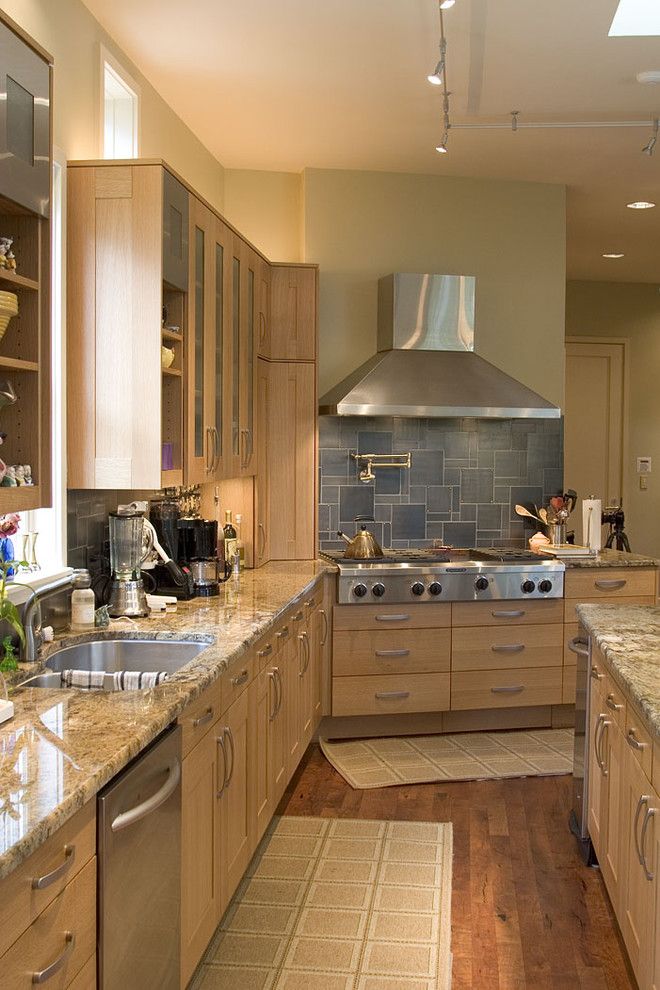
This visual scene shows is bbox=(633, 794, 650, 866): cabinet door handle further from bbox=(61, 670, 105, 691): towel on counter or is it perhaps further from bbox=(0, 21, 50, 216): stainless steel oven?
bbox=(0, 21, 50, 216): stainless steel oven

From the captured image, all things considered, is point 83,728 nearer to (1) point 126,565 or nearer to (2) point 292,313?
(1) point 126,565

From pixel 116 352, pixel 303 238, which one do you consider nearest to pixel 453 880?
pixel 116 352

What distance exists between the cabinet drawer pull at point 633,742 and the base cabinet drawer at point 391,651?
2.38 meters

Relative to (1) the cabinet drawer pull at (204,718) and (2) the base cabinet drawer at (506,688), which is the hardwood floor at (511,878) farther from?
(1) the cabinet drawer pull at (204,718)

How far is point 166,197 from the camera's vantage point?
336 cm

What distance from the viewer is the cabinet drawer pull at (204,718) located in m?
2.55

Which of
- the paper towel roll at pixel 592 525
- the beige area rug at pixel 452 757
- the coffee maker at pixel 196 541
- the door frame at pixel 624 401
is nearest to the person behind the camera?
the coffee maker at pixel 196 541

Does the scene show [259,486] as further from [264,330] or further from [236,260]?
[236,260]

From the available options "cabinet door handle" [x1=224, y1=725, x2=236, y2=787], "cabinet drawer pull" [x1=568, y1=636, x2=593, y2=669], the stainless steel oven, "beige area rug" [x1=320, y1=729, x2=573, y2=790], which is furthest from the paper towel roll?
the stainless steel oven

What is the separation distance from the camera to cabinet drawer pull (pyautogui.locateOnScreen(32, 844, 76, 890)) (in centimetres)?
158

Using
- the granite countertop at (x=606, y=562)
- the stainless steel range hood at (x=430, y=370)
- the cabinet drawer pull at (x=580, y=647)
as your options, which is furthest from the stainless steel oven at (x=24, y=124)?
the granite countertop at (x=606, y=562)

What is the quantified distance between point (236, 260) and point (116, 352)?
1.26m

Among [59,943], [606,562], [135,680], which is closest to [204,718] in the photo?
[135,680]

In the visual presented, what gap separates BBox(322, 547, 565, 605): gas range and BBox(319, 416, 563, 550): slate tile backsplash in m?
0.38
